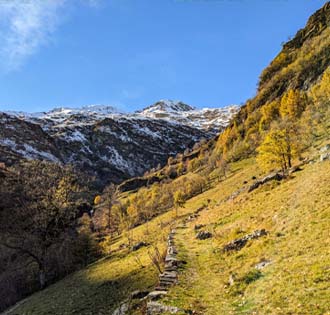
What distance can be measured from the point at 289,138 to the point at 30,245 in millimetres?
55107

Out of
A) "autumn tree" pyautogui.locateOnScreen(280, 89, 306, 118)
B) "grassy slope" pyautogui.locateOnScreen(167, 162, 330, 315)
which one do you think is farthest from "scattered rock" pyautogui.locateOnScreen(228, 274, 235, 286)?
"autumn tree" pyautogui.locateOnScreen(280, 89, 306, 118)

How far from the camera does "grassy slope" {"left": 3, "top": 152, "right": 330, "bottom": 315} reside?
13898 mm

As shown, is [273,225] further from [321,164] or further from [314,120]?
[314,120]

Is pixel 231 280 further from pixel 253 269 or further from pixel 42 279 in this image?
pixel 42 279

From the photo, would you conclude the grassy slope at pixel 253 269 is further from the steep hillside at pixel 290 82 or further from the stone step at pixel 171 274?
the steep hillside at pixel 290 82

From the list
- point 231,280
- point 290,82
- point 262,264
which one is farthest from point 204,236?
point 290,82

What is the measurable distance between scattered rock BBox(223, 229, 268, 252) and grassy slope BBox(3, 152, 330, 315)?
3.11 feet

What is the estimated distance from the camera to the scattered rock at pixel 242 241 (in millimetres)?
24781

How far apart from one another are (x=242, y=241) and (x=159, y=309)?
39.8 ft

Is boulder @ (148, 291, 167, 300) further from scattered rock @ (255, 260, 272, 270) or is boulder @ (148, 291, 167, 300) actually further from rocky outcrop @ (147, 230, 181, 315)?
scattered rock @ (255, 260, 272, 270)

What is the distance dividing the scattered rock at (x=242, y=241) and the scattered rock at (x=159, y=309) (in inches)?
428

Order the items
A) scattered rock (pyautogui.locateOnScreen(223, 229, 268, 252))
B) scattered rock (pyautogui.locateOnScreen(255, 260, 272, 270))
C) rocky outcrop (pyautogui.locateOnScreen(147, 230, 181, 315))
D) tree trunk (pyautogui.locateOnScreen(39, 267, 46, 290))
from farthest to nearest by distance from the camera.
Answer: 1. tree trunk (pyautogui.locateOnScreen(39, 267, 46, 290))
2. scattered rock (pyautogui.locateOnScreen(223, 229, 268, 252))
3. scattered rock (pyautogui.locateOnScreen(255, 260, 272, 270))
4. rocky outcrop (pyautogui.locateOnScreen(147, 230, 181, 315))

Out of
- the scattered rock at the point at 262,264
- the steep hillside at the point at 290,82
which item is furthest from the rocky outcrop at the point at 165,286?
the steep hillside at the point at 290,82

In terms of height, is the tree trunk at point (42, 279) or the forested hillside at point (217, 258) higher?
the forested hillside at point (217, 258)
